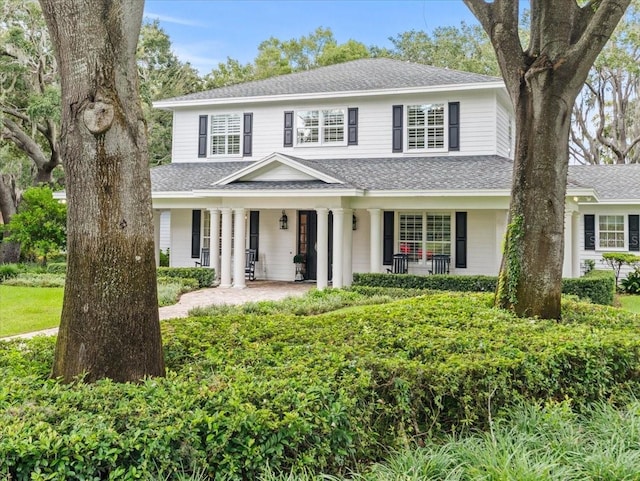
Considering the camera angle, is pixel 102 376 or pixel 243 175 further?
pixel 243 175

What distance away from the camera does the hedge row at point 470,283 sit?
39.3 ft

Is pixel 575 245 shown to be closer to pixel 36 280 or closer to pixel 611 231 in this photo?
pixel 611 231

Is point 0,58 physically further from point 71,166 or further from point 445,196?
point 71,166

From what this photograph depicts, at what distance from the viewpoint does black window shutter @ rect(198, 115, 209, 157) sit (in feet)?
58.4

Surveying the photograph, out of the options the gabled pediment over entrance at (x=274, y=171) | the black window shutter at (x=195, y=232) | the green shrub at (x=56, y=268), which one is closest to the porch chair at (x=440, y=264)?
the gabled pediment over entrance at (x=274, y=171)

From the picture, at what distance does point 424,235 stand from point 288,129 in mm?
5659

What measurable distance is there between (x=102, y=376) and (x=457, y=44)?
3315 cm

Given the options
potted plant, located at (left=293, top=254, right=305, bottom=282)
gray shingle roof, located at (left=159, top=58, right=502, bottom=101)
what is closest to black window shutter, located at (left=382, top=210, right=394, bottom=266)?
potted plant, located at (left=293, top=254, right=305, bottom=282)

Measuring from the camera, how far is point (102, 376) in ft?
11.5

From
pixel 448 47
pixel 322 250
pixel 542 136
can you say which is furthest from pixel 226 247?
pixel 448 47

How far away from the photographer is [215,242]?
634 inches

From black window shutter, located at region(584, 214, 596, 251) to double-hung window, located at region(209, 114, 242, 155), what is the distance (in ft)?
41.8

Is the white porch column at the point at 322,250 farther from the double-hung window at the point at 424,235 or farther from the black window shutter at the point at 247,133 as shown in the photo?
the black window shutter at the point at 247,133

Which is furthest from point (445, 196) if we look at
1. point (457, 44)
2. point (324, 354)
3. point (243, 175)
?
point (457, 44)
